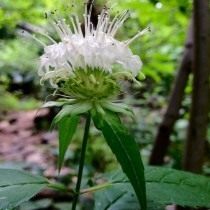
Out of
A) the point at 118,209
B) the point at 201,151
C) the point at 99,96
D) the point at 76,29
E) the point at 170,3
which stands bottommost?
the point at 118,209

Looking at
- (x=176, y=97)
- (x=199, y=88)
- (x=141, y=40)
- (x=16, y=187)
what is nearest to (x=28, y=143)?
(x=141, y=40)

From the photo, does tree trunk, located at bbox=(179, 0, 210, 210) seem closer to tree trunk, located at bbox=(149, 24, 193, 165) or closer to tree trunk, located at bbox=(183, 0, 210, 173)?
tree trunk, located at bbox=(183, 0, 210, 173)

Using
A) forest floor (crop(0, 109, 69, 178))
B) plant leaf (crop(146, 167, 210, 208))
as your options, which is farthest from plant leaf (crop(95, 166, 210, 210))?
forest floor (crop(0, 109, 69, 178))

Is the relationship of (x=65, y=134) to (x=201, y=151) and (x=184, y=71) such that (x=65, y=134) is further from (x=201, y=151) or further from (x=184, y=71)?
(x=184, y=71)

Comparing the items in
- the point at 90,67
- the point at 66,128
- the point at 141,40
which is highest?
the point at 141,40

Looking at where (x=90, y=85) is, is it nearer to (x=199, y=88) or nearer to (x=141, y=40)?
(x=199, y=88)

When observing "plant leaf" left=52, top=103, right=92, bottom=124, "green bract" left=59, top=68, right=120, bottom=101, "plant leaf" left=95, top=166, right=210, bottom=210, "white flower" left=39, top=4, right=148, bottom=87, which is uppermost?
"white flower" left=39, top=4, right=148, bottom=87

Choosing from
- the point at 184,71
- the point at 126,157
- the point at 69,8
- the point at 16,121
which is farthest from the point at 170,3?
the point at 16,121
